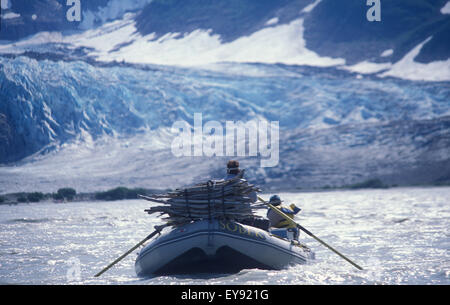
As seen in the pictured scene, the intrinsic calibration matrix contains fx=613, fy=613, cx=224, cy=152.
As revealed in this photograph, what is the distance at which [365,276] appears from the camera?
377 inches

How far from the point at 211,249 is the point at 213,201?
27.9 inches

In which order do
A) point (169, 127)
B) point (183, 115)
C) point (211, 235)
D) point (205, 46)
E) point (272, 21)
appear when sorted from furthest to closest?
point (272, 21), point (205, 46), point (183, 115), point (169, 127), point (211, 235)

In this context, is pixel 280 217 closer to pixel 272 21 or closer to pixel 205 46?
pixel 205 46

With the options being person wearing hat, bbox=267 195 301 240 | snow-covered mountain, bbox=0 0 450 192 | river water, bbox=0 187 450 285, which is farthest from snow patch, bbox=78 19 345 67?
person wearing hat, bbox=267 195 301 240

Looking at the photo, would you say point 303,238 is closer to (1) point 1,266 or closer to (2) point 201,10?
(1) point 1,266

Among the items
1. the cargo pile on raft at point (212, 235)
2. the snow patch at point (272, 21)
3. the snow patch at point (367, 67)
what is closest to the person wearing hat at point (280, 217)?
the cargo pile on raft at point (212, 235)

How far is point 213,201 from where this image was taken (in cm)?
914

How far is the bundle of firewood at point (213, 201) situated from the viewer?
9.14m

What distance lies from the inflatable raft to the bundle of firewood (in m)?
0.15

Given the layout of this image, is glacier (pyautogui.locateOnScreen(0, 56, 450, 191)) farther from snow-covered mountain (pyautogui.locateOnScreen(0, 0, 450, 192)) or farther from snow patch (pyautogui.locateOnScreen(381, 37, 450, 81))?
snow patch (pyautogui.locateOnScreen(381, 37, 450, 81))

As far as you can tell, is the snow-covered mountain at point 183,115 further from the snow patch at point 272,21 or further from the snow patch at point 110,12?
the snow patch at point 272,21

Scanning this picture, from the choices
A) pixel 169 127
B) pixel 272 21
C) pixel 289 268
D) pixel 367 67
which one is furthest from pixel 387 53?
Result: pixel 289 268

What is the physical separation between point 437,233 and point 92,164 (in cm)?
4426
